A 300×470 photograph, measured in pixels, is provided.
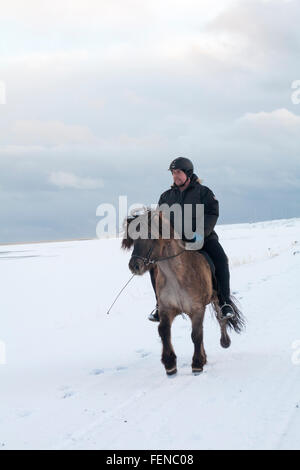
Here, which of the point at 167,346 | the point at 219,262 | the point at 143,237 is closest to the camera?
the point at 143,237

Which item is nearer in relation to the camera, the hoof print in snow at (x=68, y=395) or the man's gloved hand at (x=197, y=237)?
the hoof print in snow at (x=68, y=395)

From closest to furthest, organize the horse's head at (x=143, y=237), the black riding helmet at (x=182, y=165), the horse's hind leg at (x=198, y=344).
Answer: the horse's head at (x=143, y=237)
the horse's hind leg at (x=198, y=344)
the black riding helmet at (x=182, y=165)

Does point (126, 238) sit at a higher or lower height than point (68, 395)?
higher

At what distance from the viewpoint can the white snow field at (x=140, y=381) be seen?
A: 14.0 feet

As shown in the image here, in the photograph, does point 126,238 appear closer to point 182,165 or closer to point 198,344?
point 182,165

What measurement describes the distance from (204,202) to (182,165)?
2.08 feet

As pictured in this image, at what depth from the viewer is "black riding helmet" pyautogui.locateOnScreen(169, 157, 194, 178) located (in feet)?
21.6

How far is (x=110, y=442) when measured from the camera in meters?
4.14

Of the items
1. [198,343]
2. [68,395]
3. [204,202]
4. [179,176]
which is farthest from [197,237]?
[68,395]

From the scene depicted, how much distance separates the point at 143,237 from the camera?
5.57m

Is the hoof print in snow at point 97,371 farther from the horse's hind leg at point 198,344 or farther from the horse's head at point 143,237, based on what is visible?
the horse's head at point 143,237

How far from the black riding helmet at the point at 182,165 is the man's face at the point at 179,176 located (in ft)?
0.17

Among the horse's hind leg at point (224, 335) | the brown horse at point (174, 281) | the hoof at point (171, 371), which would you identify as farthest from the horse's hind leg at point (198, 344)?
the horse's hind leg at point (224, 335)
